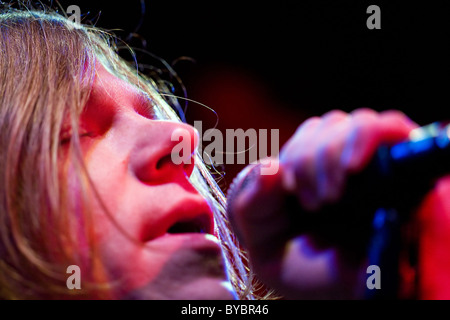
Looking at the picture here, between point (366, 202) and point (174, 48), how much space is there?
4.11ft

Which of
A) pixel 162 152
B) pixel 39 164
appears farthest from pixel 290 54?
pixel 39 164

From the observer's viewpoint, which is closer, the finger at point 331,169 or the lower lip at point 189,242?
the finger at point 331,169

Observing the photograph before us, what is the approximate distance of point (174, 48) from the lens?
1.58 m

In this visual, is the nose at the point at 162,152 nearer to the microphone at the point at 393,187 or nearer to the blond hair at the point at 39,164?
the blond hair at the point at 39,164

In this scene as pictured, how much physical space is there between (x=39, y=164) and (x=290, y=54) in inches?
48.0

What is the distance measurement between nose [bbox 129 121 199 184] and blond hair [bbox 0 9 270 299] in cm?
10

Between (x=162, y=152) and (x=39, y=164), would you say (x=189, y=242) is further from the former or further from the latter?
(x=39, y=164)

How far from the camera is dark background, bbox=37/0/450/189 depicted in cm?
140

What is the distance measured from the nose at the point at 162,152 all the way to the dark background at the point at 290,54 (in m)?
0.72

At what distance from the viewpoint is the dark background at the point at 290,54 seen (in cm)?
140

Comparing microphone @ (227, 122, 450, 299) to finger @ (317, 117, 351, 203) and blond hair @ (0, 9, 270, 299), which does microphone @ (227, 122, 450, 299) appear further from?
blond hair @ (0, 9, 270, 299)

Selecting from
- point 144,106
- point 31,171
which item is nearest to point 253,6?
point 144,106

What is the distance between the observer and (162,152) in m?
0.72

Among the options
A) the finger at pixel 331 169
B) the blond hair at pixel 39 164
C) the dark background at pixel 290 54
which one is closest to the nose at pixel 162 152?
the blond hair at pixel 39 164
